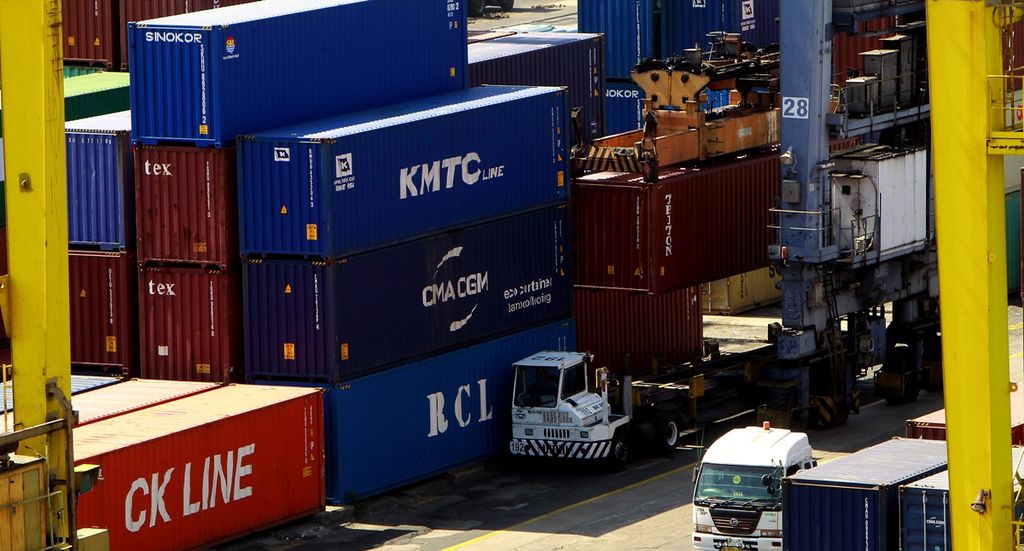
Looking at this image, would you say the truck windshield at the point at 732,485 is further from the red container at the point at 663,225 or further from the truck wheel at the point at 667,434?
the red container at the point at 663,225

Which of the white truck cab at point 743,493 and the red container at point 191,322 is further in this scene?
Answer: the red container at point 191,322

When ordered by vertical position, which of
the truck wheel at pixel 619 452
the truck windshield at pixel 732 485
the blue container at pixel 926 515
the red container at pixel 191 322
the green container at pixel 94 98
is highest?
the green container at pixel 94 98

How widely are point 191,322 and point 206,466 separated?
4.16 m

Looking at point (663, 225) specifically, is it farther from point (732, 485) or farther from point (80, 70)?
point (80, 70)

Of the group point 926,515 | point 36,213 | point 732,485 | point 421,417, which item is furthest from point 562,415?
point 36,213

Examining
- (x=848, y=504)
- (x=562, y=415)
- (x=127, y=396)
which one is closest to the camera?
(x=848, y=504)

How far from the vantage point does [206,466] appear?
34938 millimetres

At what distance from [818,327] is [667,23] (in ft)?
36.5

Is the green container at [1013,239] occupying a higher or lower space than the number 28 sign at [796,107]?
lower

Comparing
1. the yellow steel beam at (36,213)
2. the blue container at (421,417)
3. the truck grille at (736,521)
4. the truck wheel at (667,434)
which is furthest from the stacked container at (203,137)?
the yellow steel beam at (36,213)

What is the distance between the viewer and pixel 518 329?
138 ft

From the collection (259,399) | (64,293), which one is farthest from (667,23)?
(64,293)

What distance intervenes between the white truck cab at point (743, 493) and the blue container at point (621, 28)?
19567 millimetres

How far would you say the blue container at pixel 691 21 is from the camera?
5147 centimetres
